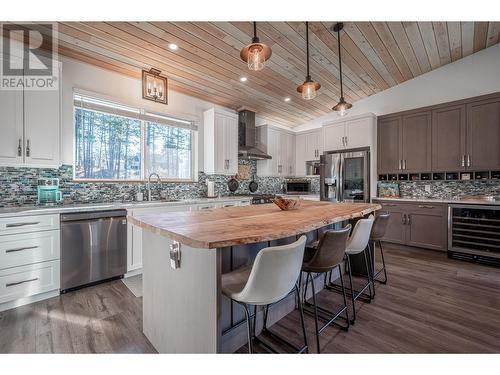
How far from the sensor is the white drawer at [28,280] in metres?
2.10

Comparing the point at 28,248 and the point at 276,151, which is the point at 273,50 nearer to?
the point at 276,151

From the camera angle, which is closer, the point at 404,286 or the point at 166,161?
the point at 404,286

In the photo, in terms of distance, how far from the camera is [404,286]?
8.36 feet

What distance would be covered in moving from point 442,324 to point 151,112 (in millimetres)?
4238

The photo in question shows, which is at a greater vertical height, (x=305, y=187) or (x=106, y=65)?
(x=106, y=65)

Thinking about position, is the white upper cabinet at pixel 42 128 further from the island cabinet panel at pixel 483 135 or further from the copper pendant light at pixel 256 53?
the island cabinet panel at pixel 483 135

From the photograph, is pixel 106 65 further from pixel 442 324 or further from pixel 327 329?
pixel 442 324

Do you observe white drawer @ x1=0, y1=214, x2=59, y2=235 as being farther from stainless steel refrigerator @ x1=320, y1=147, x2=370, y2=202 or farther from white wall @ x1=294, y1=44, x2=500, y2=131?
white wall @ x1=294, y1=44, x2=500, y2=131

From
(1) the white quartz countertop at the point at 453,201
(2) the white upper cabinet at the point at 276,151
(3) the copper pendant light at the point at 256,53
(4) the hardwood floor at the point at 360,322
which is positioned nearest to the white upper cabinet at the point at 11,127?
(4) the hardwood floor at the point at 360,322

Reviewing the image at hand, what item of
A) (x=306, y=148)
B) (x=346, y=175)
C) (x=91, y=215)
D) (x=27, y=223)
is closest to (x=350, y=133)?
(x=346, y=175)

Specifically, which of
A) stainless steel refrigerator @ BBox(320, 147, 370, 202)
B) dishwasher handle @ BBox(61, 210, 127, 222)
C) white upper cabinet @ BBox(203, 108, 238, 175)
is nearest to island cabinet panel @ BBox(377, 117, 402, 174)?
stainless steel refrigerator @ BBox(320, 147, 370, 202)
